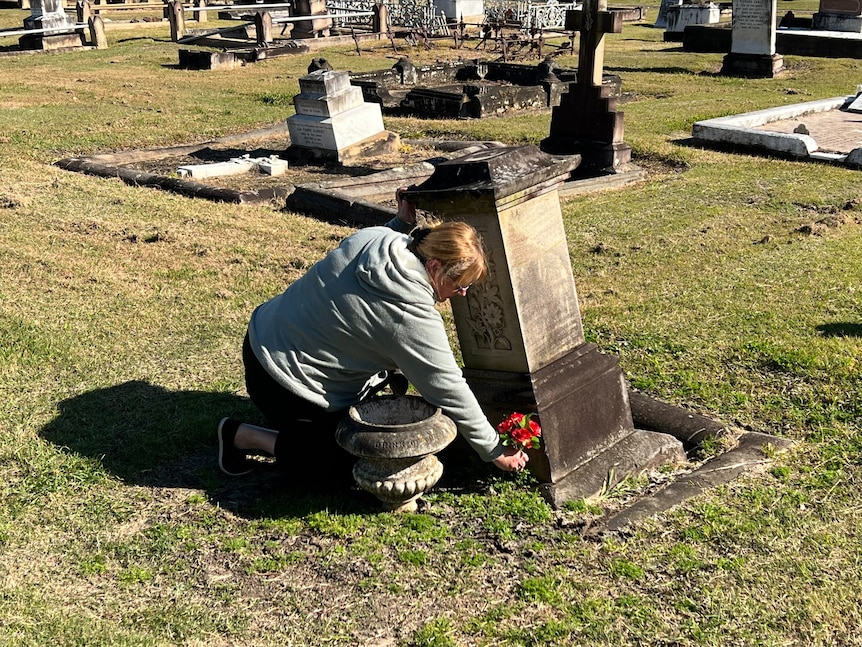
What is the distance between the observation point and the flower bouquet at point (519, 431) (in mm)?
4145

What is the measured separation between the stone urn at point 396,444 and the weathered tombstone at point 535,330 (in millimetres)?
493

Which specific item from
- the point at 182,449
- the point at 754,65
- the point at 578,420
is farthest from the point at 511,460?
the point at 754,65

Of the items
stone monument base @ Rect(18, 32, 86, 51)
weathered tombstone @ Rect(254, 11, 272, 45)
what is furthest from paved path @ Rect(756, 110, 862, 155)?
stone monument base @ Rect(18, 32, 86, 51)

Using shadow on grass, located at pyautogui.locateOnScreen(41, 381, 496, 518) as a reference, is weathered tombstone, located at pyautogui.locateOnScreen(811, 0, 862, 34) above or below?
above

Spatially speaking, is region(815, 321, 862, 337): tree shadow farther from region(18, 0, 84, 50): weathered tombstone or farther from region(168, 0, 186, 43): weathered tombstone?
region(168, 0, 186, 43): weathered tombstone

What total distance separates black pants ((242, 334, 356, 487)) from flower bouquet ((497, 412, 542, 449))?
2.23 feet

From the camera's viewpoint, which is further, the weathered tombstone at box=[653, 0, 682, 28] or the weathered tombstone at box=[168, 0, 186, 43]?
the weathered tombstone at box=[653, 0, 682, 28]

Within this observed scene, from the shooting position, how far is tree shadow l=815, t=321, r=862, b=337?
242 inches

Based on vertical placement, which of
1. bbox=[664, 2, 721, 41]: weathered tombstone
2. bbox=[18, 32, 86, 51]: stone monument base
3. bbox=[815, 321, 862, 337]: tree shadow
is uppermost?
bbox=[18, 32, 86, 51]: stone monument base

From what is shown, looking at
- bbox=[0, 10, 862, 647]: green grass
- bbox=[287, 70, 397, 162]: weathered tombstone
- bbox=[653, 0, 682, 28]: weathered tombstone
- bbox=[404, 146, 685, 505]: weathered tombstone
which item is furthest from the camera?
bbox=[653, 0, 682, 28]: weathered tombstone

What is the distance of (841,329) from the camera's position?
6.22 m

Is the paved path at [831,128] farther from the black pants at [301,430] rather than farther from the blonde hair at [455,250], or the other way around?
the black pants at [301,430]

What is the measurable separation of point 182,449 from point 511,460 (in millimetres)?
1760

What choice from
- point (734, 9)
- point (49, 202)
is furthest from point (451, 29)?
point (49, 202)
